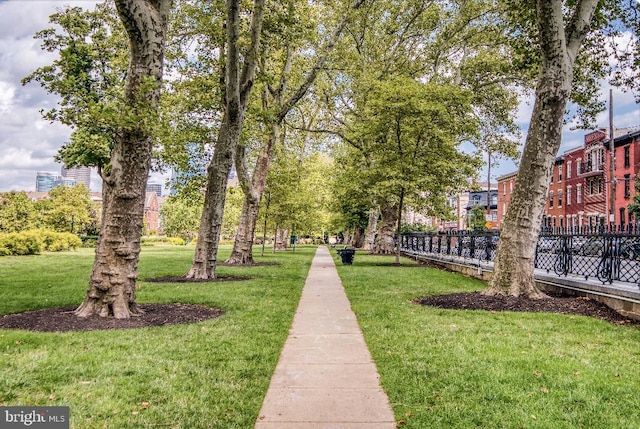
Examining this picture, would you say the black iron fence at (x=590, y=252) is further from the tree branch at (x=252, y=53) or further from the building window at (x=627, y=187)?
the building window at (x=627, y=187)

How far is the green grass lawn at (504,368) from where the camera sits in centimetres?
405

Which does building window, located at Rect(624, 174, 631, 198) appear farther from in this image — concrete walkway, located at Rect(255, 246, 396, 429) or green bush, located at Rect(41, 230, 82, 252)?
green bush, located at Rect(41, 230, 82, 252)

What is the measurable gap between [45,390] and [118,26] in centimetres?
1320

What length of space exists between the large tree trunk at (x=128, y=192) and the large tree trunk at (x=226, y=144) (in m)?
3.88

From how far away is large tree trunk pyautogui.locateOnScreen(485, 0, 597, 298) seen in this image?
10109 mm

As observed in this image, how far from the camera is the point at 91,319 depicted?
7590 mm

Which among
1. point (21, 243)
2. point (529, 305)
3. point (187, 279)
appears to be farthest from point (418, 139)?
point (21, 243)

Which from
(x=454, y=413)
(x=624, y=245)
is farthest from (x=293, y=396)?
(x=624, y=245)

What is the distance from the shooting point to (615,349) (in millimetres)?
6375

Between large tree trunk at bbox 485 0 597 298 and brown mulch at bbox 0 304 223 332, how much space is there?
20.3ft

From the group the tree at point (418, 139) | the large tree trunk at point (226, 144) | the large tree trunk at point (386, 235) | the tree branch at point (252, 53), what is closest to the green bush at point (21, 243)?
the large tree trunk at point (226, 144)

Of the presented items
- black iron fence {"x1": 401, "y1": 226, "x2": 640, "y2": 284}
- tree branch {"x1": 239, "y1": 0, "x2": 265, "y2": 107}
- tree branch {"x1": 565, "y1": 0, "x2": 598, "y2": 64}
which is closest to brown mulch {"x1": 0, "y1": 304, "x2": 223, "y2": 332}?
tree branch {"x1": 239, "y1": 0, "x2": 265, "y2": 107}

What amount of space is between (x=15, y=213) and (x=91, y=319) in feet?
140

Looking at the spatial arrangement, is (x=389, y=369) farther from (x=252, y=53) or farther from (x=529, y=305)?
(x=252, y=53)
